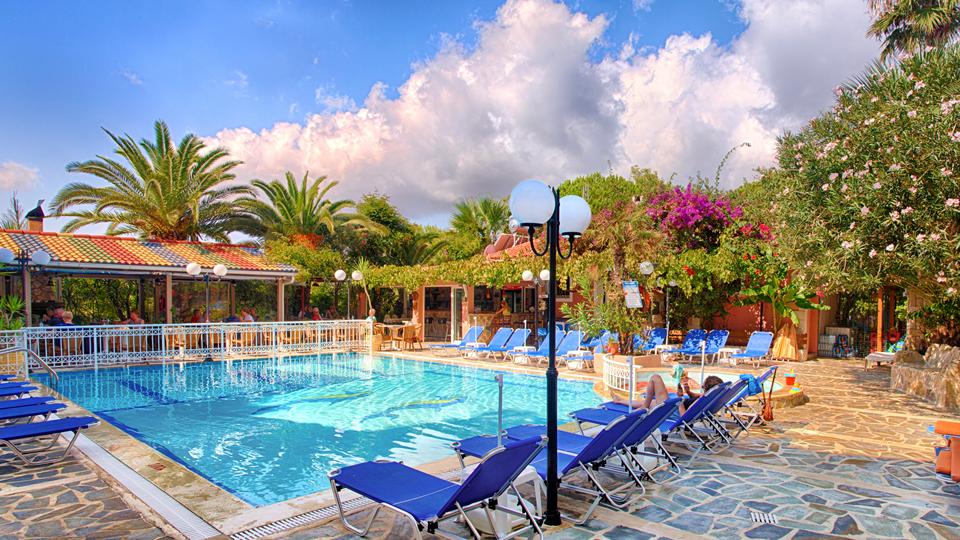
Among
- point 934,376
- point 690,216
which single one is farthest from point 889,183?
point 690,216

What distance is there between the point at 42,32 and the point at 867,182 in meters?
15.8

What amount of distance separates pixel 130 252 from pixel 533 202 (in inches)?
666

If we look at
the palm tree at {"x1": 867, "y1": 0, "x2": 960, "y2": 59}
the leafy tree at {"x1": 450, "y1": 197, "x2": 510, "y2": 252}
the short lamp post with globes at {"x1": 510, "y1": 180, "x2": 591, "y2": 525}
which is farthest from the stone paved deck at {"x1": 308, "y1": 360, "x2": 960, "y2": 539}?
the leafy tree at {"x1": 450, "y1": 197, "x2": 510, "y2": 252}

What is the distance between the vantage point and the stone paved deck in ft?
13.8

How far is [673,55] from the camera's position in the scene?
1575cm

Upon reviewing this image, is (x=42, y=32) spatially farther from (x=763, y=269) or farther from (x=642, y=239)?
(x=763, y=269)

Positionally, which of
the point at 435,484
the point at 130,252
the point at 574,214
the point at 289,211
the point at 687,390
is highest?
the point at 289,211

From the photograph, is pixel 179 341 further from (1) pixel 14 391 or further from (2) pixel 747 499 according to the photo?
(2) pixel 747 499

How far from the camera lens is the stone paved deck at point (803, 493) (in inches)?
166

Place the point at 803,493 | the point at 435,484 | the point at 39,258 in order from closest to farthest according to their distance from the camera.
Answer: the point at 435,484 < the point at 803,493 < the point at 39,258

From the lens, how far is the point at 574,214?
470 cm

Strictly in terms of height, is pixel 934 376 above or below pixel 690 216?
below

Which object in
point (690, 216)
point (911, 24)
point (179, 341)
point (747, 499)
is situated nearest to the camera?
point (747, 499)

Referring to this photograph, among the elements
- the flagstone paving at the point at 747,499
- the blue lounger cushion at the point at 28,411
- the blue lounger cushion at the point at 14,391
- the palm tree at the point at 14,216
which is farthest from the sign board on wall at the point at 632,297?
the palm tree at the point at 14,216
